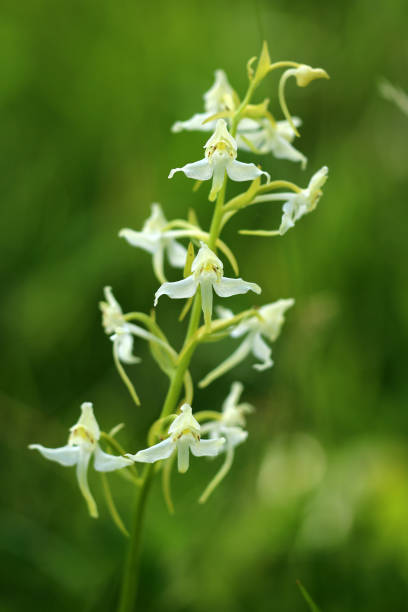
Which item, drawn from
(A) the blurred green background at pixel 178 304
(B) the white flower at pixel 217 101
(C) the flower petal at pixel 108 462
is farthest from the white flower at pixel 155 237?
(A) the blurred green background at pixel 178 304

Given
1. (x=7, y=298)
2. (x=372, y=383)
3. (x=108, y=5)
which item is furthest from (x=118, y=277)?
(x=108, y=5)

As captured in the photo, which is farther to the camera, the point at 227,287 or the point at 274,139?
the point at 274,139

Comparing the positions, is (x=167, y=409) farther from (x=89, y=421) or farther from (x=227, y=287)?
(x=227, y=287)

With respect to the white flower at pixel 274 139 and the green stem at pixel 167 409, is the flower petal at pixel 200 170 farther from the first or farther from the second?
the white flower at pixel 274 139

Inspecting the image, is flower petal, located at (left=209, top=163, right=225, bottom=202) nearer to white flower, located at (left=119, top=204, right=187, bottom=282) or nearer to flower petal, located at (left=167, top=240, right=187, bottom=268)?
white flower, located at (left=119, top=204, right=187, bottom=282)

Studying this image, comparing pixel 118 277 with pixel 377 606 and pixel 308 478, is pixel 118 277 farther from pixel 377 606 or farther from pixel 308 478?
pixel 377 606

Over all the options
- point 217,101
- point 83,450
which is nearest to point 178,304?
point 217,101
